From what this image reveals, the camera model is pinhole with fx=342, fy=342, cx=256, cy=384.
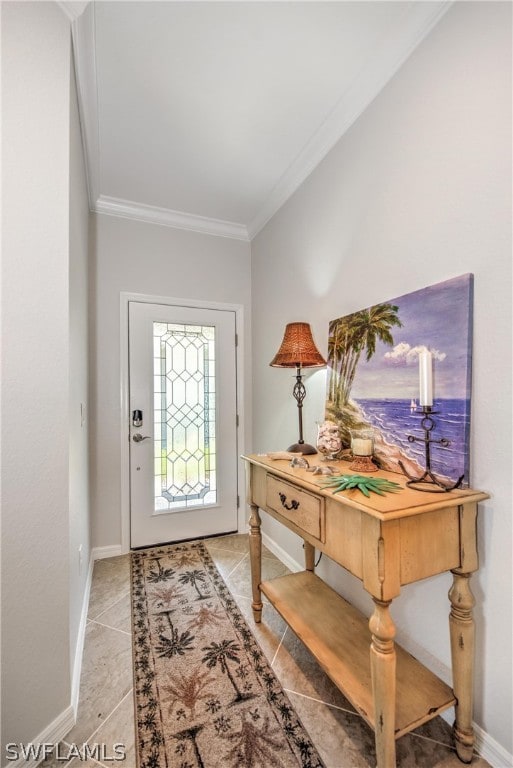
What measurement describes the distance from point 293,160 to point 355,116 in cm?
53

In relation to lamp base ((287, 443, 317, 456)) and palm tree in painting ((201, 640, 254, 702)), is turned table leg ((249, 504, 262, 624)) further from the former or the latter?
lamp base ((287, 443, 317, 456))

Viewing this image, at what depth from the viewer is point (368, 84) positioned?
1.61 m

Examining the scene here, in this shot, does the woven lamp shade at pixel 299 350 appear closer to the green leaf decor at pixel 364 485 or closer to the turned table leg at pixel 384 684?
the green leaf decor at pixel 364 485

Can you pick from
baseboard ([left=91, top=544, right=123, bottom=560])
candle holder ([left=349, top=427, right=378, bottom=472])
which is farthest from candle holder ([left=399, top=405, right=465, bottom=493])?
baseboard ([left=91, top=544, right=123, bottom=560])

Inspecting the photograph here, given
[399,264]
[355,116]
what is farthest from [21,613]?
[355,116]

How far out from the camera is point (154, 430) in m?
2.70

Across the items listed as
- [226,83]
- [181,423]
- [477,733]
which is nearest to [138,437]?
[181,423]

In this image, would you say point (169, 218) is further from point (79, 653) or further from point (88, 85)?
point (79, 653)

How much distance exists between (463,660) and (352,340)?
4.25 ft

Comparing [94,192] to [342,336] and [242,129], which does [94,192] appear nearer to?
[242,129]

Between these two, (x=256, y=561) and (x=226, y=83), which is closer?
(x=226, y=83)

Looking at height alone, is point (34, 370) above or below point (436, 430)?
above

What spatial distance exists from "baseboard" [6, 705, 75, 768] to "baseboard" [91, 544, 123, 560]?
137 centimetres

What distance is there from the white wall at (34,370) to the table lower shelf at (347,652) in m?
0.93
